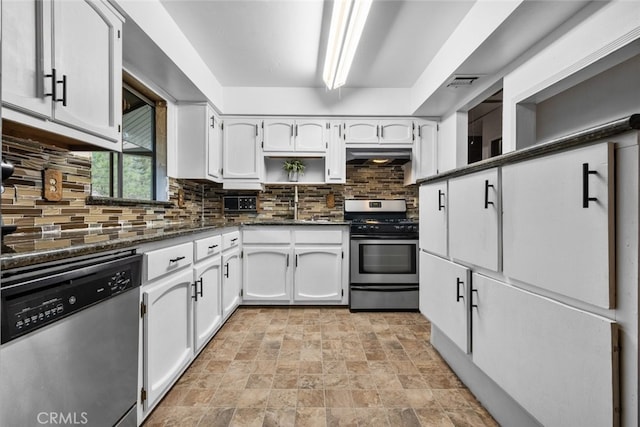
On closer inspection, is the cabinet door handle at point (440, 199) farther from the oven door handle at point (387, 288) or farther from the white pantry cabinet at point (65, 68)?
the white pantry cabinet at point (65, 68)

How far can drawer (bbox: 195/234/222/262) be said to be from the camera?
2029 millimetres

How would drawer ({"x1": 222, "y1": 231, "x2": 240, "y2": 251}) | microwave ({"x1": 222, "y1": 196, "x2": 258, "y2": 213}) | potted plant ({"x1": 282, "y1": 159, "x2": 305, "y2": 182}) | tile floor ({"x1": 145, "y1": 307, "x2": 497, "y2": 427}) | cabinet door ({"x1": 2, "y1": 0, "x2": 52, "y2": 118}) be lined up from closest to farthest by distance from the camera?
1. cabinet door ({"x1": 2, "y1": 0, "x2": 52, "y2": 118})
2. tile floor ({"x1": 145, "y1": 307, "x2": 497, "y2": 427})
3. drawer ({"x1": 222, "y1": 231, "x2": 240, "y2": 251})
4. potted plant ({"x1": 282, "y1": 159, "x2": 305, "y2": 182})
5. microwave ({"x1": 222, "y1": 196, "x2": 258, "y2": 213})

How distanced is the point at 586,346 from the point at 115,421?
5.31 feet

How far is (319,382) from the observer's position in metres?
1.84

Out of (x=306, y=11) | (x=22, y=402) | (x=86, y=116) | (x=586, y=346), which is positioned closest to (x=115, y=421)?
(x=22, y=402)

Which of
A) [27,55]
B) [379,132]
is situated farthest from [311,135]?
[27,55]

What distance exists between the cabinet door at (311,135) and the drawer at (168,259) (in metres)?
1.92

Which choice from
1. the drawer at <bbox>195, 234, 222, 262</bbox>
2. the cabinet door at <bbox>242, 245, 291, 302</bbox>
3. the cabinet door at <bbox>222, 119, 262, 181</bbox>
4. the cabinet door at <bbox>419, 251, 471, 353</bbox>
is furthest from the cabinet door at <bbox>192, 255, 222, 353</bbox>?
the cabinet door at <bbox>419, 251, 471, 353</bbox>

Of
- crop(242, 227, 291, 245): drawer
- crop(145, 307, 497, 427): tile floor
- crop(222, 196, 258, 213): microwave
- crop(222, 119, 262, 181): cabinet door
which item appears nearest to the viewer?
crop(145, 307, 497, 427): tile floor

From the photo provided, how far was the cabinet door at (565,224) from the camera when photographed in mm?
888

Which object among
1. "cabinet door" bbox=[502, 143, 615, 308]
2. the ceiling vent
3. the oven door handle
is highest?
the ceiling vent

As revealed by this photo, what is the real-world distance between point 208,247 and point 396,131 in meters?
2.33

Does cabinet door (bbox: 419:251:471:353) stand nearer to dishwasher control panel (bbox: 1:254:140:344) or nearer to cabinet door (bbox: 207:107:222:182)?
dishwasher control panel (bbox: 1:254:140:344)

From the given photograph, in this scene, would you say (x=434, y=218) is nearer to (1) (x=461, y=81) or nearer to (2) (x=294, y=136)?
(1) (x=461, y=81)
